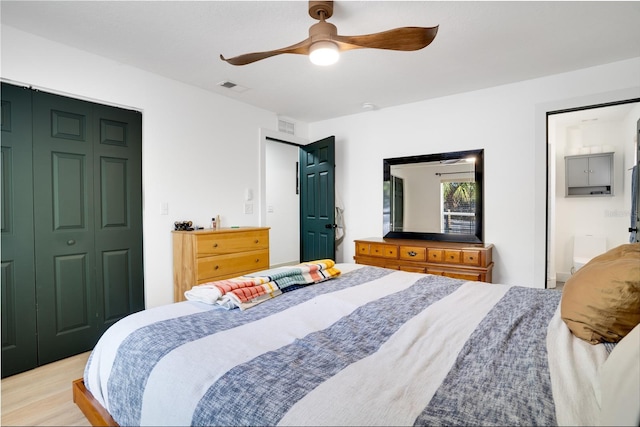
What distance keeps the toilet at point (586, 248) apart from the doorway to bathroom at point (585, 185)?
1cm

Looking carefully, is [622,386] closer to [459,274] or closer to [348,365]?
[348,365]

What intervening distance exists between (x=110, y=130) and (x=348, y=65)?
2.21 meters

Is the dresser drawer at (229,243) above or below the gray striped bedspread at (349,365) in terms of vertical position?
above

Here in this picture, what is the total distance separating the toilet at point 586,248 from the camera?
14.8 feet

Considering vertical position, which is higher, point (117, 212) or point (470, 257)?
point (117, 212)

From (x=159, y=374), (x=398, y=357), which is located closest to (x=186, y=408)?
(x=159, y=374)

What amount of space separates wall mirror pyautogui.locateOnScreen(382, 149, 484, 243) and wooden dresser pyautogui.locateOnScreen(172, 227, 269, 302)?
1846mm

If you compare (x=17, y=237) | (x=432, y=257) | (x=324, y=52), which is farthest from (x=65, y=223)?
(x=432, y=257)

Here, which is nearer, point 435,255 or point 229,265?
point 229,265

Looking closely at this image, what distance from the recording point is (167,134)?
10.5ft

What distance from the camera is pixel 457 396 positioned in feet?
2.63

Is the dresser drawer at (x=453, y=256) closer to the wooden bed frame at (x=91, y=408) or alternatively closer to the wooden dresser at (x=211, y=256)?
the wooden dresser at (x=211, y=256)

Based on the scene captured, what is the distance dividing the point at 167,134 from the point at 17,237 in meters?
1.48

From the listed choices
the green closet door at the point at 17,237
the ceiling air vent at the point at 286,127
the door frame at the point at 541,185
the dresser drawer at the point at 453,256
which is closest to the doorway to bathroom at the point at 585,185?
the door frame at the point at 541,185
